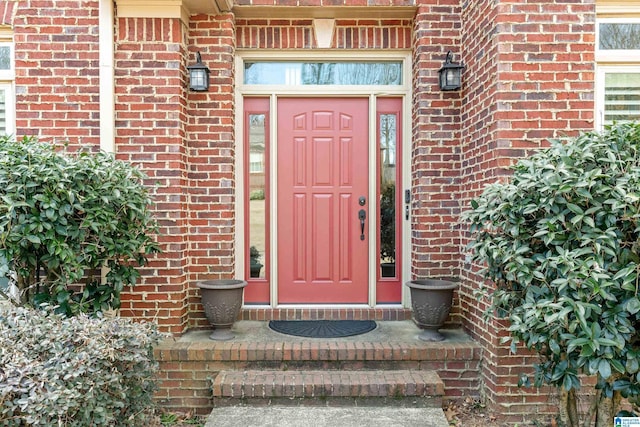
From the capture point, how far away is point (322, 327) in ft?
12.1

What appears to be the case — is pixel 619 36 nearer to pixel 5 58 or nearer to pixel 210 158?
pixel 210 158

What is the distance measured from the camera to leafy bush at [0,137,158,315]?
2.67 metres

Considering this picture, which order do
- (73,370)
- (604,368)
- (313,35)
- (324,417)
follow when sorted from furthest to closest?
1. (313,35)
2. (324,417)
3. (73,370)
4. (604,368)

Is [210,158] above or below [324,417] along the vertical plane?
above

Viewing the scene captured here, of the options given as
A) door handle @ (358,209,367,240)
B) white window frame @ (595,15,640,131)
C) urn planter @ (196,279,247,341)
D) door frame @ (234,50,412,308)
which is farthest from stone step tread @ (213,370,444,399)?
white window frame @ (595,15,640,131)

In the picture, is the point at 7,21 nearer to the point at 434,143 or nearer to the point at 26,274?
the point at 26,274

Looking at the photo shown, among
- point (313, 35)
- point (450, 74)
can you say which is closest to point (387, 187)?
point (450, 74)

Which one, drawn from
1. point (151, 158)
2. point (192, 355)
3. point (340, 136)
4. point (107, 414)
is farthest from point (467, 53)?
point (107, 414)

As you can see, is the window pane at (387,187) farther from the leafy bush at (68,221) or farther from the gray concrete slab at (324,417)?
the leafy bush at (68,221)

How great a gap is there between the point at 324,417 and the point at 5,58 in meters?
3.83

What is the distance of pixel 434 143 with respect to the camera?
3.73 meters

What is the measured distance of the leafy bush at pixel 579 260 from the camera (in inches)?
79.1

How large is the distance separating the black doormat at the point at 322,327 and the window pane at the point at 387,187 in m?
0.57

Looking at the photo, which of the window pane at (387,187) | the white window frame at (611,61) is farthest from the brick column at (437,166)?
the white window frame at (611,61)
